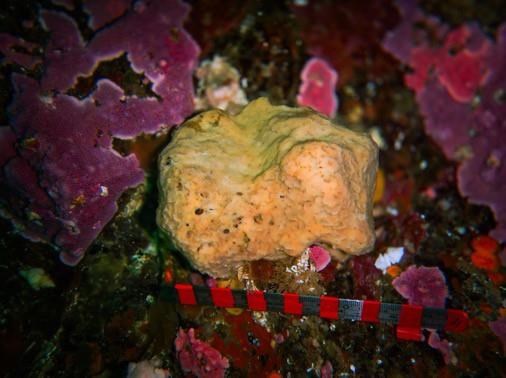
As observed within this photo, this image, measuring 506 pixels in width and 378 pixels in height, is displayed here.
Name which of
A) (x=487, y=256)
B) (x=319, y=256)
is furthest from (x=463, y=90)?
(x=319, y=256)

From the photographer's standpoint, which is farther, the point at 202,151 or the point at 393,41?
the point at 393,41

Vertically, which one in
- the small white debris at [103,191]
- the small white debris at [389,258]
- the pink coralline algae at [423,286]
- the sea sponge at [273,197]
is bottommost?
the pink coralline algae at [423,286]

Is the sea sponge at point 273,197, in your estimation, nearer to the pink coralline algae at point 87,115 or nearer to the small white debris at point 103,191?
the pink coralline algae at point 87,115

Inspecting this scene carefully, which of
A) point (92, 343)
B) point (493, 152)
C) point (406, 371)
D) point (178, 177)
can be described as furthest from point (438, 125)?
point (92, 343)

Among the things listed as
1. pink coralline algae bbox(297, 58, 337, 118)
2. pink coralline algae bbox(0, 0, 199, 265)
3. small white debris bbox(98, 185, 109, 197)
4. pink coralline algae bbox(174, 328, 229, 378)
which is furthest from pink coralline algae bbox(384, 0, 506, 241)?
small white debris bbox(98, 185, 109, 197)

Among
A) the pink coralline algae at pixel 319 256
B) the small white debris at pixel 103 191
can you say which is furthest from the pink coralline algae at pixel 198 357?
the small white debris at pixel 103 191

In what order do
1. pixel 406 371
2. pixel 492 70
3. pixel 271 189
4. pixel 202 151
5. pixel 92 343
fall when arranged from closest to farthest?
pixel 271 189, pixel 202 151, pixel 406 371, pixel 92 343, pixel 492 70

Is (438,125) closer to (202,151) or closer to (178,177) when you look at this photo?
(202,151)
